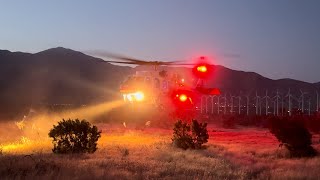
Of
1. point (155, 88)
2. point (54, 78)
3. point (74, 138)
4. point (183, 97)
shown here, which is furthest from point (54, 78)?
point (183, 97)

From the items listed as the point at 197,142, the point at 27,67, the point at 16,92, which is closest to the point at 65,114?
the point at 197,142

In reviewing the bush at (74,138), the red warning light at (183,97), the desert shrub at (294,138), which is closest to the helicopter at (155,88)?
the red warning light at (183,97)

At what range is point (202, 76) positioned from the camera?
16.8 metres

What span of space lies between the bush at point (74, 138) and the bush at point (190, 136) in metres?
6.45

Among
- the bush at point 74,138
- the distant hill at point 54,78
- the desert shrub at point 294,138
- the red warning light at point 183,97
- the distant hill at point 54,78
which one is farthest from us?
the distant hill at point 54,78

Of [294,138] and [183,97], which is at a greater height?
[183,97]

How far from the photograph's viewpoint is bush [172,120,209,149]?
34.2 meters

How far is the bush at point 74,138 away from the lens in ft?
94.5

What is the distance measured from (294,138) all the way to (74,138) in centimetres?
1335

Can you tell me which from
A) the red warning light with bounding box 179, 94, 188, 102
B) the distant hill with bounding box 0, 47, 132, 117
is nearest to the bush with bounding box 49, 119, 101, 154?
the red warning light with bounding box 179, 94, 188, 102

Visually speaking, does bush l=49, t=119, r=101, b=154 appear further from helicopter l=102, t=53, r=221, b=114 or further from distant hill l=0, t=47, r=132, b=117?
distant hill l=0, t=47, r=132, b=117

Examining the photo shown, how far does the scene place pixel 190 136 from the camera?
3544 cm

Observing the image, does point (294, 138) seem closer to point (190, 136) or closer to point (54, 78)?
point (190, 136)

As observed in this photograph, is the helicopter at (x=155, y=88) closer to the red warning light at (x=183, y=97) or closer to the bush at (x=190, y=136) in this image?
the red warning light at (x=183, y=97)
